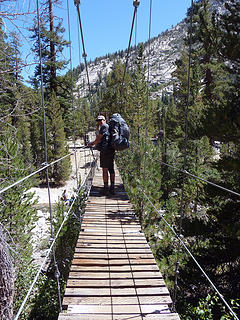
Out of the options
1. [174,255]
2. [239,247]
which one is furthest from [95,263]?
[239,247]

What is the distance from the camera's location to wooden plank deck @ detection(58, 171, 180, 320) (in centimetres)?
165

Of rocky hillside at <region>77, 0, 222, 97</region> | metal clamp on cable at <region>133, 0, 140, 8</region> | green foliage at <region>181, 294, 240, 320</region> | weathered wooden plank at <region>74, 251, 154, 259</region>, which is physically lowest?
green foliage at <region>181, 294, 240, 320</region>

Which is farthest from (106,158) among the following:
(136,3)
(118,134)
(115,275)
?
(136,3)

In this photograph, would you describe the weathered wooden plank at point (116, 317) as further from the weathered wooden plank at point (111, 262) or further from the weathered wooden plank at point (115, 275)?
the weathered wooden plank at point (111, 262)

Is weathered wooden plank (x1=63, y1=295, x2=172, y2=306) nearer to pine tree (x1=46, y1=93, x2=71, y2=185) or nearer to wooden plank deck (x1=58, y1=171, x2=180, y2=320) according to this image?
wooden plank deck (x1=58, y1=171, x2=180, y2=320)

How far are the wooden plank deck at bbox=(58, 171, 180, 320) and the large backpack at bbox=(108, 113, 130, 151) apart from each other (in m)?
1.15

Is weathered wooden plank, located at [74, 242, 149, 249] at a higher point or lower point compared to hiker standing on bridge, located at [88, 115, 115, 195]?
lower

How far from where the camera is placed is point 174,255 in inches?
222

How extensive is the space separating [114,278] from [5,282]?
99 centimetres

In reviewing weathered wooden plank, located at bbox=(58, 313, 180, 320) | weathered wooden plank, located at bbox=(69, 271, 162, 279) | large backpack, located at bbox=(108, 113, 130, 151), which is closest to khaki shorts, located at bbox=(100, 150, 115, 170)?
large backpack, located at bbox=(108, 113, 130, 151)

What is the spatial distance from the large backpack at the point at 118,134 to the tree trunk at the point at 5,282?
2.55 m

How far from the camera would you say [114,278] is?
203 cm

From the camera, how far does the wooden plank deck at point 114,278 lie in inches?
65.1

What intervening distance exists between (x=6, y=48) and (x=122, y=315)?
11.5ft
